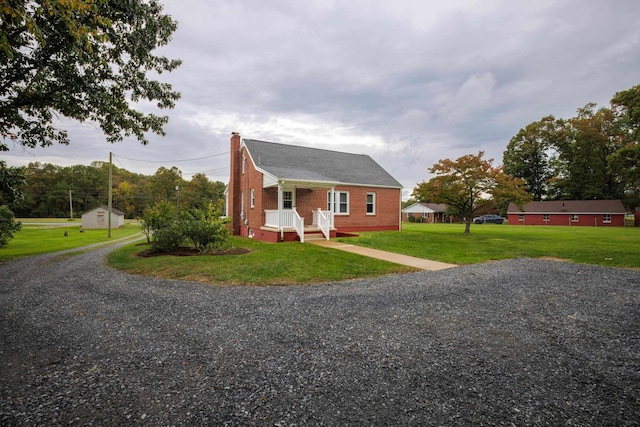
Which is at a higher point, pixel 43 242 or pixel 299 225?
pixel 299 225

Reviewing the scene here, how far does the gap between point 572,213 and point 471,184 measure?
3811 cm

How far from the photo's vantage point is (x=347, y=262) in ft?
31.1

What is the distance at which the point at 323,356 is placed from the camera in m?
3.39

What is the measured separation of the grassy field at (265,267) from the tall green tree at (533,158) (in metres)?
58.5

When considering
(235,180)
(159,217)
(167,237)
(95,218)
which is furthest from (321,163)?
(95,218)

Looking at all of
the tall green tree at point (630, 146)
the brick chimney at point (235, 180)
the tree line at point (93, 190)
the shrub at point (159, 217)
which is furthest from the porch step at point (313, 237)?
the tree line at point (93, 190)

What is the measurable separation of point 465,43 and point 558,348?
15701mm

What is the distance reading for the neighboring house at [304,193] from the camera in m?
15.8

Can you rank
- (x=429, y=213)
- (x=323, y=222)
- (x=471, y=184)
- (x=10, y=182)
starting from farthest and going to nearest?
(x=429, y=213), (x=471, y=184), (x=323, y=222), (x=10, y=182)

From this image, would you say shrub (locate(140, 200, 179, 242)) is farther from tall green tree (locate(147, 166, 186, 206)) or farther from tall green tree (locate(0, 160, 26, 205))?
tall green tree (locate(147, 166, 186, 206))

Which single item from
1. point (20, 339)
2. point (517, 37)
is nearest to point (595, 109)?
point (517, 37)

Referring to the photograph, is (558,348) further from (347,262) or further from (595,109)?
(595,109)

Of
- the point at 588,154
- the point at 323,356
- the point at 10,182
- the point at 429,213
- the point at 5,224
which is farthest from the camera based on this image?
the point at 429,213

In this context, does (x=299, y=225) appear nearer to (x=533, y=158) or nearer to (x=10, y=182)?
(x=10, y=182)
